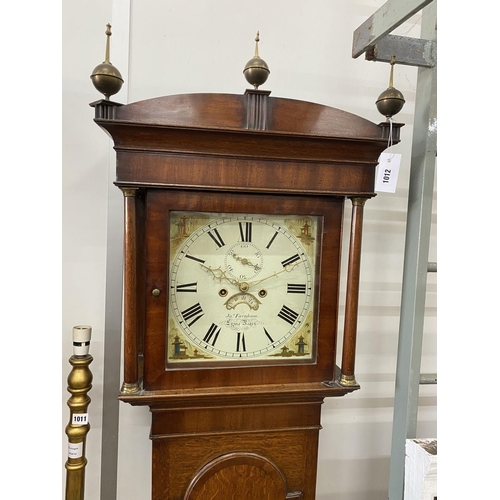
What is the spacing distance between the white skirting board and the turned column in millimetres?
250

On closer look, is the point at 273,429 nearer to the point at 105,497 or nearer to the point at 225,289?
the point at 225,289

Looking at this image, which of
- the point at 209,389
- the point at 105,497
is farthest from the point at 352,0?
the point at 105,497

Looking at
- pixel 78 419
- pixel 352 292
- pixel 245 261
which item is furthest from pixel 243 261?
pixel 78 419

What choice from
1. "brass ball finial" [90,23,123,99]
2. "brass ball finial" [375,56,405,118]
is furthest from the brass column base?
"brass ball finial" [375,56,405,118]

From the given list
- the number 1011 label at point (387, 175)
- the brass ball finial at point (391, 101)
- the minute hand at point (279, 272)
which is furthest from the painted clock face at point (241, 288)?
the brass ball finial at point (391, 101)

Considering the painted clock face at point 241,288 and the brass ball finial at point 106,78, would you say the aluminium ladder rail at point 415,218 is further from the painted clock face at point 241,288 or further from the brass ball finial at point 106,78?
the brass ball finial at point 106,78

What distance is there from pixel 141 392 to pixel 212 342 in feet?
0.64

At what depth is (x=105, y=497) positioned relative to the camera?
1163 millimetres

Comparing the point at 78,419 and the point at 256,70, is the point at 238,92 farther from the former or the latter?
the point at 78,419

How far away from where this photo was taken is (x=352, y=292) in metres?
0.94

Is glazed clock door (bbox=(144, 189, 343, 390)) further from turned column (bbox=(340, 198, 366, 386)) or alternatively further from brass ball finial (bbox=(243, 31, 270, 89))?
brass ball finial (bbox=(243, 31, 270, 89))

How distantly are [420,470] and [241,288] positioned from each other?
0.65 m

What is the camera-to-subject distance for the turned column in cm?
93

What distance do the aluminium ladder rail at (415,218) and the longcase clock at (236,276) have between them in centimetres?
18
